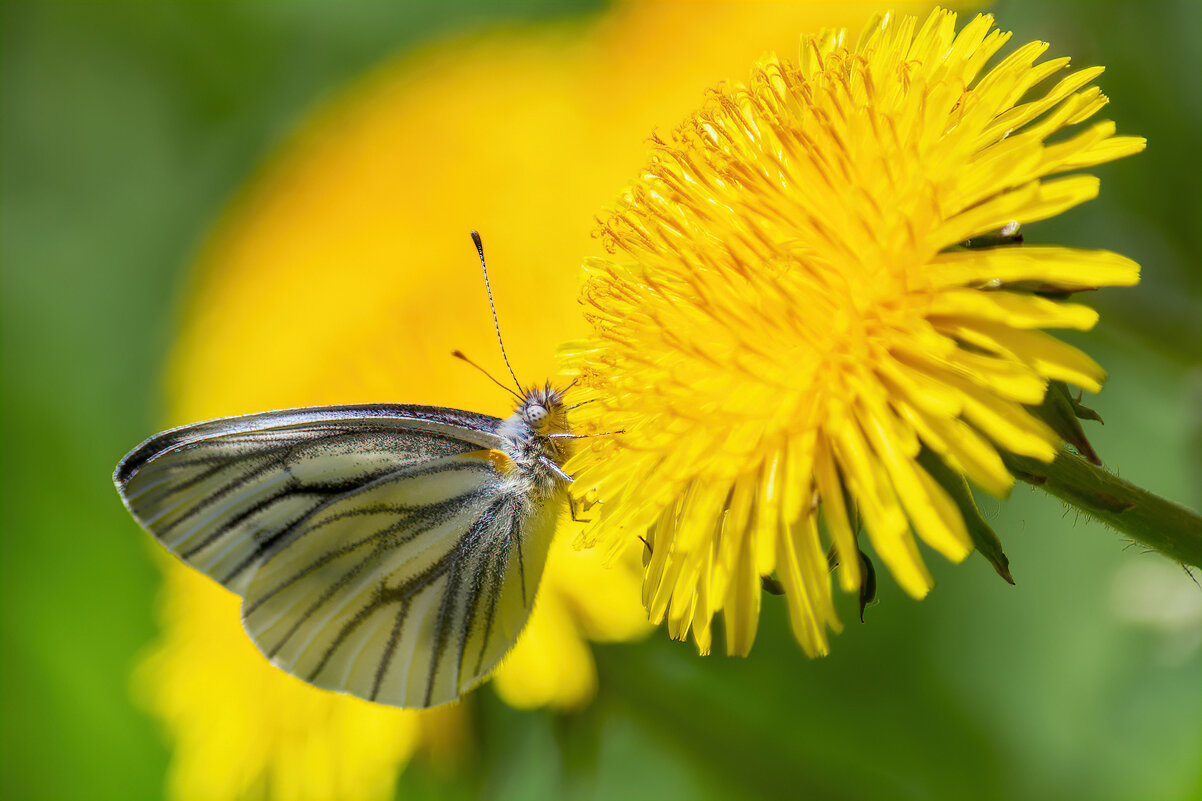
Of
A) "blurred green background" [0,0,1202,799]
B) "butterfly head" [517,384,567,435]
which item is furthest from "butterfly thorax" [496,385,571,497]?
"blurred green background" [0,0,1202,799]

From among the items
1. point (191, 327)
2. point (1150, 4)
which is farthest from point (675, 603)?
point (191, 327)

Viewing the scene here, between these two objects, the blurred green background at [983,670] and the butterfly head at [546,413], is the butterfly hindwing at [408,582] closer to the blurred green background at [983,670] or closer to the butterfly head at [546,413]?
the butterfly head at [546,413]

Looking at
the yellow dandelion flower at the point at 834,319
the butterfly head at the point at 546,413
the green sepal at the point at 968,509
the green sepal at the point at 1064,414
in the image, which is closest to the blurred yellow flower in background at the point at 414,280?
the butterfly head at the point at 546,413

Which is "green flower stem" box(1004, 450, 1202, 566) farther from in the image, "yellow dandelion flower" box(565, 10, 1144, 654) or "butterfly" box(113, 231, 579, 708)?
"butterfly" box(113, 231, 579, 708)

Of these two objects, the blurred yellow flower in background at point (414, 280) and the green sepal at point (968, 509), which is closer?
the green sepal at point (968, 509)

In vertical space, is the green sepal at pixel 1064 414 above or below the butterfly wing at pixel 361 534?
below

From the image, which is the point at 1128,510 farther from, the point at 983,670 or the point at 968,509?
the point at 983,670

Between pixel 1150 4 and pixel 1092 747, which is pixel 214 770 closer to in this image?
pixel 1092 747

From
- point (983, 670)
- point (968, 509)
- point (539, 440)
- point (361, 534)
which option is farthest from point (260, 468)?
point (983, 670)
